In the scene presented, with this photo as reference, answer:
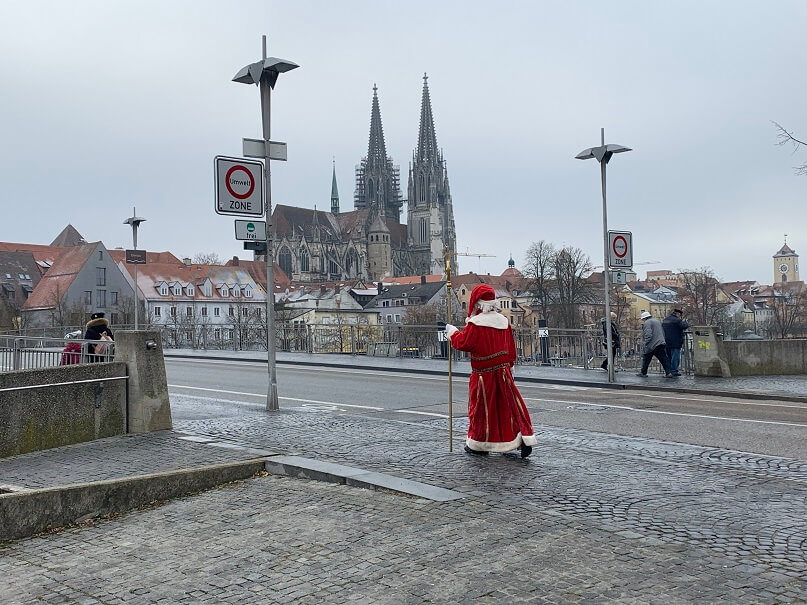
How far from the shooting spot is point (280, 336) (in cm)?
3822

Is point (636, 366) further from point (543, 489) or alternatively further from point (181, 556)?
point (181, 556)

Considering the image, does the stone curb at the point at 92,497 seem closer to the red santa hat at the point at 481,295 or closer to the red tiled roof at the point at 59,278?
the red santa hat at the point at 481,295

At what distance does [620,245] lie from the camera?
21375mm

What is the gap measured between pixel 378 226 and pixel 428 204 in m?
11.0

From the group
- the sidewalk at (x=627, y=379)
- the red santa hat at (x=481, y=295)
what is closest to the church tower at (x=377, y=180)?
the sidewalk at (x=627, y=379)

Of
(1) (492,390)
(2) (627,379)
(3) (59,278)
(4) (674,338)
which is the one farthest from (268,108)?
(3) (59,278)

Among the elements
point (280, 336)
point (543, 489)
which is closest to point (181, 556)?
point (543, 489)

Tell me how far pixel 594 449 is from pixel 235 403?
7480 mm

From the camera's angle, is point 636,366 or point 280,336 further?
point 280,336

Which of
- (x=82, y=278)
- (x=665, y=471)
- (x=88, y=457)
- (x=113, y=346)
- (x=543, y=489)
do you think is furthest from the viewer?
(x=82, y=278)

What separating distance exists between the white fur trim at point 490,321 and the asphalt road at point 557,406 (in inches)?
89.9

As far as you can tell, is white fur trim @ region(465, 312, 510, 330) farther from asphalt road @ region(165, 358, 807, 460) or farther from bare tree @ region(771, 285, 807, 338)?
bare tree @ region(771, 285, 807, 338)

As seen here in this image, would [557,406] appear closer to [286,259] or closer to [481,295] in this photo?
[481,295]

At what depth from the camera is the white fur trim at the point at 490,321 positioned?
927cm
